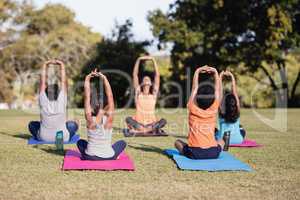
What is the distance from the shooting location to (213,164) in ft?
27.0

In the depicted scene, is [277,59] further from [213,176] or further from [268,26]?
[213,176]

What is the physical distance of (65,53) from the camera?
45.7 m

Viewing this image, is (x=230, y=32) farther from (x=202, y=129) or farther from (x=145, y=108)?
(x=202, y=129)

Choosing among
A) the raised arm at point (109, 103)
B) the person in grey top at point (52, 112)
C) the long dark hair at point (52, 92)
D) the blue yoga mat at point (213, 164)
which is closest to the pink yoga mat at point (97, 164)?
the raised arm at point (109, 103)

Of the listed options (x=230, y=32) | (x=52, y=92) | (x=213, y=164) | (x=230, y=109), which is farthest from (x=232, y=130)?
(x=230, y=32)

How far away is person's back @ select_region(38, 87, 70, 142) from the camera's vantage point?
10898mm

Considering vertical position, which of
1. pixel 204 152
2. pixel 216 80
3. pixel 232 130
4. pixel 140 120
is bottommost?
pixel 204 152

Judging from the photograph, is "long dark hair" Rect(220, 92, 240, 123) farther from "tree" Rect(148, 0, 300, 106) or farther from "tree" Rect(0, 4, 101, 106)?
"tree" Rect(0, 4, 101, 106)

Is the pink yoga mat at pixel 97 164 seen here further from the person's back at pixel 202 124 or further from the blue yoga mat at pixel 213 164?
the person's back at pixel 202 124

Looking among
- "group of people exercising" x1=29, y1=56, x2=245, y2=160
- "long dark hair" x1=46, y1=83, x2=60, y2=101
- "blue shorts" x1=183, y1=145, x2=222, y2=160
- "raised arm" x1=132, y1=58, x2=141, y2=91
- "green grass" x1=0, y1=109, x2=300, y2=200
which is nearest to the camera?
"green grass" x1=0, y1=109, x2=300, y2=200

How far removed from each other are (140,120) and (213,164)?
218 inches

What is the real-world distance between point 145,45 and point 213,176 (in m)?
31.3

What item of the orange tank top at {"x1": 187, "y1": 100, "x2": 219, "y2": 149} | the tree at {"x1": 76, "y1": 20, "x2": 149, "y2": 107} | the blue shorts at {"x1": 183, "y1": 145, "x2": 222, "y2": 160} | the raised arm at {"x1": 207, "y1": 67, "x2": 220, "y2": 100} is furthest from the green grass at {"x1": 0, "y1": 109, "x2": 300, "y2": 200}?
the tree at {"x1": 76, "y1": 20, "x2": 149, "y2": 107}

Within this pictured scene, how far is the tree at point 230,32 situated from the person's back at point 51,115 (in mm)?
22501
